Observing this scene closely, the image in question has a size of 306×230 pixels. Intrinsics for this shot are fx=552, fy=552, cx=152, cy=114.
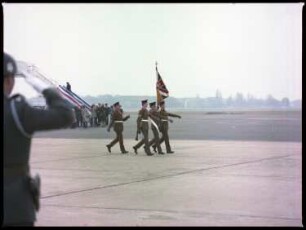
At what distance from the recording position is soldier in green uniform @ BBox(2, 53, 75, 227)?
10.5 feet

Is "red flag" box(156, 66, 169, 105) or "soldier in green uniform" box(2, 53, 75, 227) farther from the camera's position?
"red flag" box(156, 66, 169, 105)

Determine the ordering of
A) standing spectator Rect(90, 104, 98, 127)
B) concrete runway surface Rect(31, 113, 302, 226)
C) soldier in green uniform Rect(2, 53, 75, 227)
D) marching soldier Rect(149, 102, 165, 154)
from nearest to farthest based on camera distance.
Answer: soldier in green uniform Rect(2, 53, 75, 227), concrete runway surface Rect(31, 113, 302, 226), marching soldier Rect(149, 102, 165, 154), standing spectator Rect(90, 104, 98, 127)

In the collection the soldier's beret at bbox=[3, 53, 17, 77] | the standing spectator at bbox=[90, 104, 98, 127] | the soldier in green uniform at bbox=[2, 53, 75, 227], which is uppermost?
the soldier's beret at bbox=[3, 53, 17, 77]

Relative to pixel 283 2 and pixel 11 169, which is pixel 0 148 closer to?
pixel 11 169

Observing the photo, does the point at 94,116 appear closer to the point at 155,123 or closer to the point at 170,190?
the point at 155,123

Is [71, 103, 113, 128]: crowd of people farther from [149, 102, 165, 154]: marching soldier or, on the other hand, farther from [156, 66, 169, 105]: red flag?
[149, 102, 165, 154]: marching soldier

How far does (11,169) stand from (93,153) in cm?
1280

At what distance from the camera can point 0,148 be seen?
10.8ft

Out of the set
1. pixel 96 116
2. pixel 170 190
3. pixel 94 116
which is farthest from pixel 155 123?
pixel 96 116

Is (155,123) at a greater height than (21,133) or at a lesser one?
lesser

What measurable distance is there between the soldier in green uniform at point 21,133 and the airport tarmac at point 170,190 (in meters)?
2.90

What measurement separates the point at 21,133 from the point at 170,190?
5673 mm

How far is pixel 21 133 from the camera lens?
3250 mm

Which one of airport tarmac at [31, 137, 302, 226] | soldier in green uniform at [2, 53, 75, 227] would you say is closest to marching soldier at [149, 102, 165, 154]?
airport tarmac at [31, 137, 302, 226]
